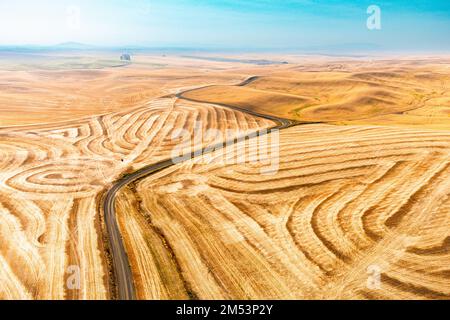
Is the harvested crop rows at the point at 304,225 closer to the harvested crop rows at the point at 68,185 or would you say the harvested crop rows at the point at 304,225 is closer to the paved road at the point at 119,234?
the paved road at the point at 119,234

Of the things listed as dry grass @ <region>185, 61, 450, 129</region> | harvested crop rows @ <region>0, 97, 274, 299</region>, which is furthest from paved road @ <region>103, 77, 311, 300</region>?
dry grass @ <region>185, 61, 450, 129</region>

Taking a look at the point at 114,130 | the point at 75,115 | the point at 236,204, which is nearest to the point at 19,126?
the point at 75,115

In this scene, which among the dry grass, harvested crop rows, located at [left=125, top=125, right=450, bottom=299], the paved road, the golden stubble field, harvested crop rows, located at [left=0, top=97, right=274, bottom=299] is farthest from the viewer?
the dry grass

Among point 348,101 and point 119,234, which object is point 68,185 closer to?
point 119,234

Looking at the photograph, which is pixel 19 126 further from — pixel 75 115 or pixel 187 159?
pixel 187 159

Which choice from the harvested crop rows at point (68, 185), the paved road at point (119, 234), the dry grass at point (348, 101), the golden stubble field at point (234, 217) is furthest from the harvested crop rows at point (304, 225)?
the dry grass at point (348, 101)

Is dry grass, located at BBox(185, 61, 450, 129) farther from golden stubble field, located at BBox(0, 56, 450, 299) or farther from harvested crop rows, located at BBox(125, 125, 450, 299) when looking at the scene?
harvested crop rows, located at BBox(125, 125, 450, 299)

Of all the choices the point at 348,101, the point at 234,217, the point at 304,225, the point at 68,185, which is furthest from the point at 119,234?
the point at 348,101
